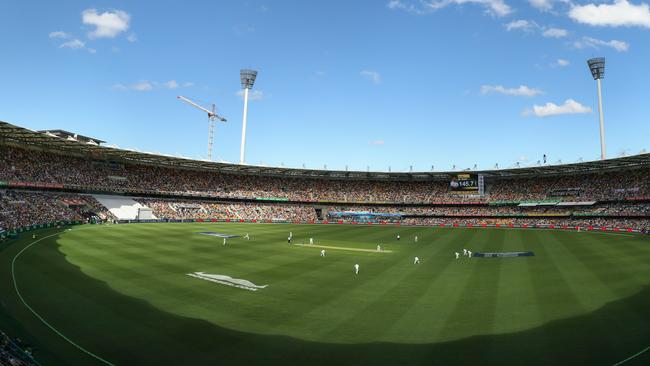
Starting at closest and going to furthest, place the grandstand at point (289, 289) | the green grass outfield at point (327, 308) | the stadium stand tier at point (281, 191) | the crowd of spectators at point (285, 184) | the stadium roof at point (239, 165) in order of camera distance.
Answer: the green grass outfield at point (327, 308) → the grandstand at point (289, 289) → the stadium roof at point (239, 165) → the stadium stand tier at point (281, 191) → the crowd of spectators at point (285, 184)

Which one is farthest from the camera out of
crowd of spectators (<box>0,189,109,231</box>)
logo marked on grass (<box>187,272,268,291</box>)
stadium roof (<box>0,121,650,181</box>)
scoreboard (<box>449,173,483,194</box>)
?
scoreboard (<box>449,173,483,194</box>)

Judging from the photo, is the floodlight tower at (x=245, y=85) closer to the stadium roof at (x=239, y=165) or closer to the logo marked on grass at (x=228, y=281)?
the stadium roof at (x=239, y=165)

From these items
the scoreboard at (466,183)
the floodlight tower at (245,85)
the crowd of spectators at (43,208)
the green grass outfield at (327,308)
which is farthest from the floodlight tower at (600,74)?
the crowd of spectators at (43,208)

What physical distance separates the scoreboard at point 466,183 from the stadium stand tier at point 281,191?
2.26 metres

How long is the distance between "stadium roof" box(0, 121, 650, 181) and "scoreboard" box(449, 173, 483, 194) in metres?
1.33

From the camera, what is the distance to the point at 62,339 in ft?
52.4

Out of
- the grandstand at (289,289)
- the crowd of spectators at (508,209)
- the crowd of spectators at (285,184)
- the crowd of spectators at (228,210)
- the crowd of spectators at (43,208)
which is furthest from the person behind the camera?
the crowd of spectators at (228,210)

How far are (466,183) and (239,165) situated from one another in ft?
167

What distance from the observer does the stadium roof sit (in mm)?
58456

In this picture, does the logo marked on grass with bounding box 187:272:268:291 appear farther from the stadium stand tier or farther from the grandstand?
the stadium stand tier

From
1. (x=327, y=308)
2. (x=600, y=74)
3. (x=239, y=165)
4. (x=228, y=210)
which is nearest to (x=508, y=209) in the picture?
(x=600, y=74)

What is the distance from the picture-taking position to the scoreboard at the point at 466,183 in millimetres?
85938

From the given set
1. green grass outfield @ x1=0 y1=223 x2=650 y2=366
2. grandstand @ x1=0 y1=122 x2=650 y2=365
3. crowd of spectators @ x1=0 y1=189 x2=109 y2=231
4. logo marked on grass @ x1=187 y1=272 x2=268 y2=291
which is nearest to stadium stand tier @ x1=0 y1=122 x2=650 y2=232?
crowd of spectators @ x1=0 y1=189 x2=109 y2=231

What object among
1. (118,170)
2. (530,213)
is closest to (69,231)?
(118,170)
